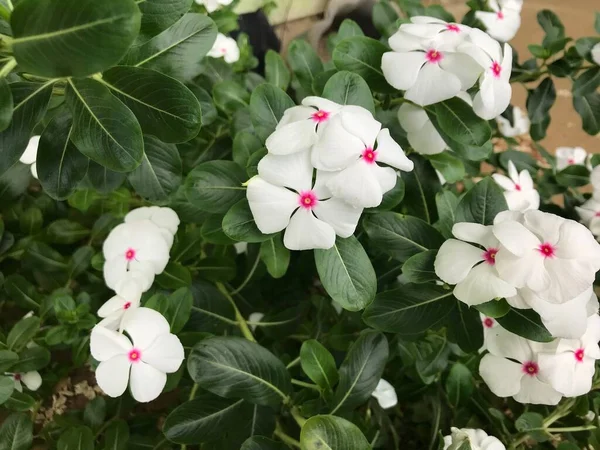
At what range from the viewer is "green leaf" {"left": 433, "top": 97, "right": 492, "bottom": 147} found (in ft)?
2.40

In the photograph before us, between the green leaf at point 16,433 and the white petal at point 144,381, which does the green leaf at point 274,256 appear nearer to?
the white petal at point 144,381

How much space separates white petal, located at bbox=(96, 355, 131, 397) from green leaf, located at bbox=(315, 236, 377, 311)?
290mm

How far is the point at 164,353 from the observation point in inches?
27.0

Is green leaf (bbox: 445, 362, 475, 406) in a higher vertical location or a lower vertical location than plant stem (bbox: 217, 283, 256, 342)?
lower

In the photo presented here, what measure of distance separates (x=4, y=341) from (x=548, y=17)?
4.24 feet

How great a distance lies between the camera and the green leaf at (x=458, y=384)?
939 mm

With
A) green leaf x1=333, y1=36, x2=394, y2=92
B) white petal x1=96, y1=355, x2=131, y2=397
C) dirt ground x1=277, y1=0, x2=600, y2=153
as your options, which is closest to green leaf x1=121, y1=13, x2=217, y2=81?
green leaf x1=333, y1=36, x2=394, y2=92

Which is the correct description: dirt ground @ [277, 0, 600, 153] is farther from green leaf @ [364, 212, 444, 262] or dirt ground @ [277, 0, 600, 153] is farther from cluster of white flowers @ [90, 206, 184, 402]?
cluster of white flowers @ [90, 206, 184, 402]

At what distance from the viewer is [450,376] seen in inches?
37.2

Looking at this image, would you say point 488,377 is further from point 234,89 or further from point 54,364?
point 54,364

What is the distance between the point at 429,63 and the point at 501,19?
436mm

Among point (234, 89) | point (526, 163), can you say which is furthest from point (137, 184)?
point (526, 163)

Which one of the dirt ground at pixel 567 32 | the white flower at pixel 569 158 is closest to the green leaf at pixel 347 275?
Answer: the white flower at pixel 569 158

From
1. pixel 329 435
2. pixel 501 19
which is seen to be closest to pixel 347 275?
pixel 329 435
